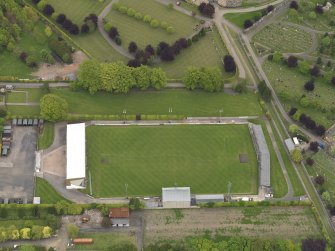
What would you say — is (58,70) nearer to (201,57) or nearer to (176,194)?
(201,57)

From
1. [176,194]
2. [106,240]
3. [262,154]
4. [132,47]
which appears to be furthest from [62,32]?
[262,154]

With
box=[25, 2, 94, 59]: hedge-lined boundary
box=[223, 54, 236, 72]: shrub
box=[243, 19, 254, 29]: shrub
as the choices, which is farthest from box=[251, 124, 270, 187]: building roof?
box=[25, 2, 94, 59]: hedge-lined boundary

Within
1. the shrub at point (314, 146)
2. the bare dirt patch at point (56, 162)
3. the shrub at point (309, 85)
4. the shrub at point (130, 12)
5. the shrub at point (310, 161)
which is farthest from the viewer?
the shrub at point (130, 12)

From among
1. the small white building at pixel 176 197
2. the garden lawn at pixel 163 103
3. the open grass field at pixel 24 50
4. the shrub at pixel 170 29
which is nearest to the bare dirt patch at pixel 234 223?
the small white building at pixel 176 197

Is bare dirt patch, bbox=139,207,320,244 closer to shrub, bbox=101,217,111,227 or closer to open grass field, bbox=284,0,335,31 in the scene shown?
shrub, bbox=101,217,111,227

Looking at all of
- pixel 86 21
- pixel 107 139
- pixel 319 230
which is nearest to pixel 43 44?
pixel 86 21

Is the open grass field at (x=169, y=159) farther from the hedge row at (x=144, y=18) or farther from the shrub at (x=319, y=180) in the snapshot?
the hedge row at (x=144, y=18)

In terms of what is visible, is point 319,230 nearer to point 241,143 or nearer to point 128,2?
point 241,143
